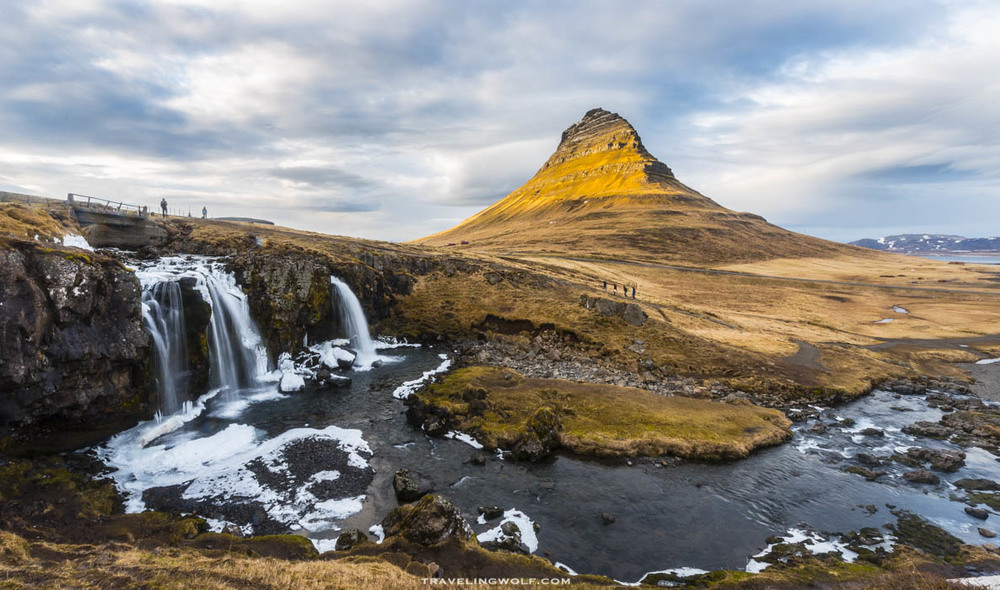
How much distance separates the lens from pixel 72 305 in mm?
24531

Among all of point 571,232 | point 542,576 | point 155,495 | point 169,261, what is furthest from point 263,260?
point 571,232

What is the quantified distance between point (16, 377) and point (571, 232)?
161 metres

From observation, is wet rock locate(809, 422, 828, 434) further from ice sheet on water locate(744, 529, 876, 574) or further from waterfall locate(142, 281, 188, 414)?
waterfall locate(142, 281, 188, 414)

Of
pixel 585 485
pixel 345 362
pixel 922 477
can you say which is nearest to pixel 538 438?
pixel 585 485

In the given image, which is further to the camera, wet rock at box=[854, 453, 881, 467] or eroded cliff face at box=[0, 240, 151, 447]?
wet rock at box=[854, 453, 881, 467]

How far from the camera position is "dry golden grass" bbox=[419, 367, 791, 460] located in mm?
26984

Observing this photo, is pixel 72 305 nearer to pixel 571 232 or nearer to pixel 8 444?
pixel 8 444

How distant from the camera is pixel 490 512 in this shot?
2033cm

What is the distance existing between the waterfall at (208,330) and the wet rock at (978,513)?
46956mm

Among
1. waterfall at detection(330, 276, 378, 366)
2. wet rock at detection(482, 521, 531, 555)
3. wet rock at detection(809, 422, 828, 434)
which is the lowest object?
wet rock at detection(482, 521, 531, 555)

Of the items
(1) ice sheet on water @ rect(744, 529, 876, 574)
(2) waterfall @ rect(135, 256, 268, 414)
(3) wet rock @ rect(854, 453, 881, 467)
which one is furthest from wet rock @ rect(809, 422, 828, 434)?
(2) waterfall @ rect(135, 256, 268, 414)

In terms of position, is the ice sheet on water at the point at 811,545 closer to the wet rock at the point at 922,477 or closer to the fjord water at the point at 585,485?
the fjord water at the point at 585,485

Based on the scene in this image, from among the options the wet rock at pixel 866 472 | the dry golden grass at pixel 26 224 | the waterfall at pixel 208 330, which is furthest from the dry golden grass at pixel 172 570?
the wet rock at pixel 866 472

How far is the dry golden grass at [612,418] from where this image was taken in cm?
2698
